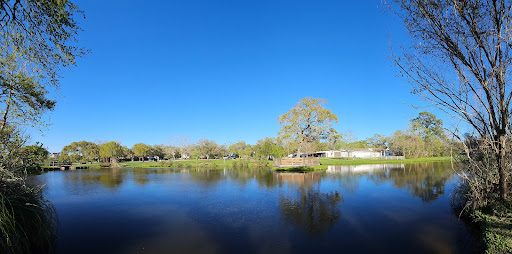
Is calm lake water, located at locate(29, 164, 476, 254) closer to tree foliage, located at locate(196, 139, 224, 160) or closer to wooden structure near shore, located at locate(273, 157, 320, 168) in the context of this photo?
wooden structure near shore, located at locate(273, 157, 320, 168)

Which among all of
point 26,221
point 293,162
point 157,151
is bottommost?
point 293,162

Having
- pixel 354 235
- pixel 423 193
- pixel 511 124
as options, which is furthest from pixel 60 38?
pixel 423 193

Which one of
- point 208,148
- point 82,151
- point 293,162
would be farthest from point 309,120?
point 82,151

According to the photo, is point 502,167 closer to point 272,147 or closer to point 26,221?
point 26,221

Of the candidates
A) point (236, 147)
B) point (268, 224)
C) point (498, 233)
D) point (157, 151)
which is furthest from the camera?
point (157, 151)

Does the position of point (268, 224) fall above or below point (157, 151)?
below

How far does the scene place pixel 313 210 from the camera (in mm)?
11414

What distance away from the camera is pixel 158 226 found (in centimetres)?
983

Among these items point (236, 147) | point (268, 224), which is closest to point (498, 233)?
point (268, 224)

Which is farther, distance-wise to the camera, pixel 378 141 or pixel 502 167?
pixel 378 141

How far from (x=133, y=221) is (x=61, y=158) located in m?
69.9

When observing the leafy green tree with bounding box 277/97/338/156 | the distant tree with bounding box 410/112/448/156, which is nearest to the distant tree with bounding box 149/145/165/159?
the leafy green tree with bounding box 277/97/338/156

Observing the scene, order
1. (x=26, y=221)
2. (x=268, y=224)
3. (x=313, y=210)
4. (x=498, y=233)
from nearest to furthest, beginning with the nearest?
(x=26, y=221) < (x=498, y=233) < (x=268, y=224) < (x=313, y=210)

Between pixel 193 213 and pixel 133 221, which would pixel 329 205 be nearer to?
pixel 193 213
